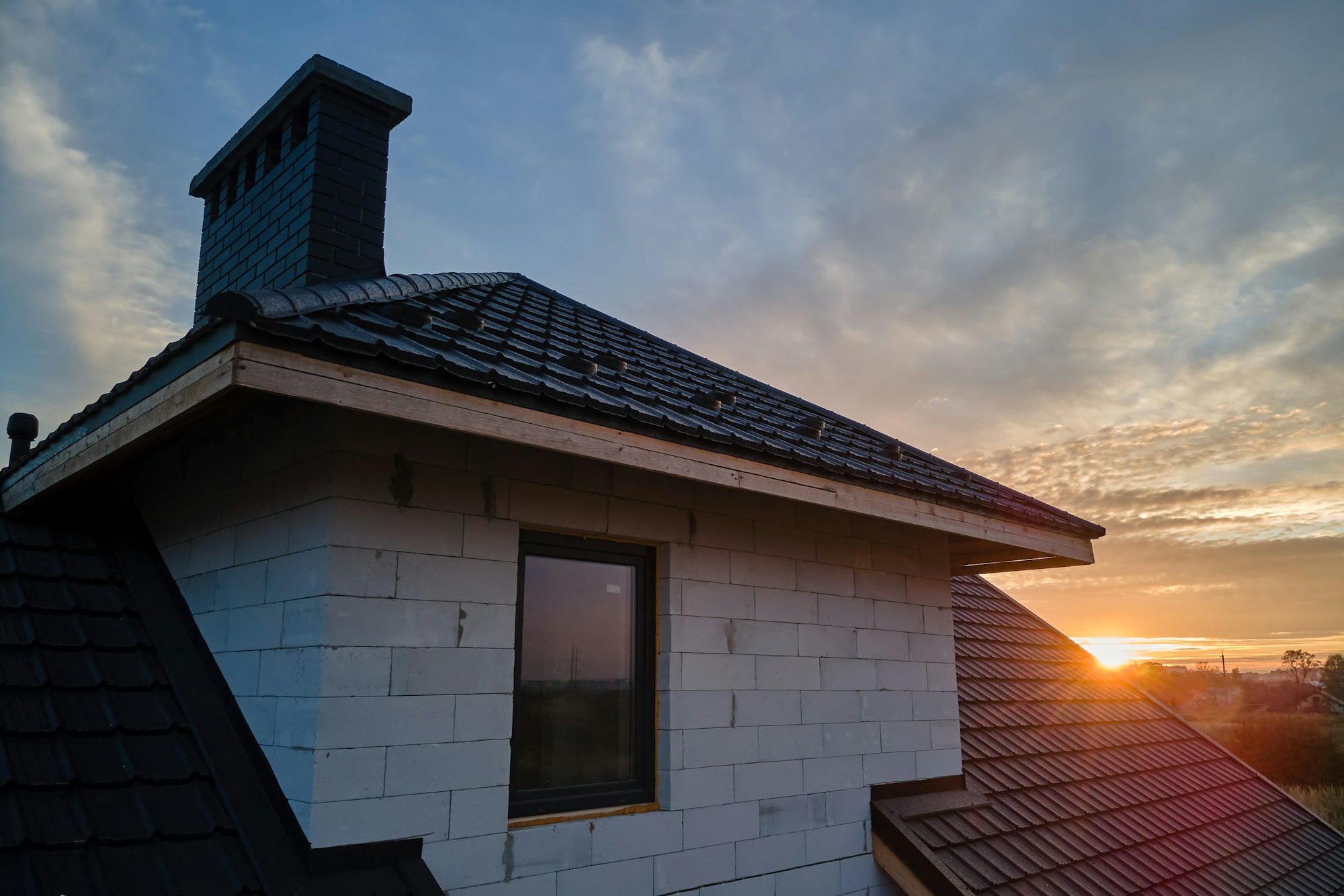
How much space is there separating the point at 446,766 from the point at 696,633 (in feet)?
4.93

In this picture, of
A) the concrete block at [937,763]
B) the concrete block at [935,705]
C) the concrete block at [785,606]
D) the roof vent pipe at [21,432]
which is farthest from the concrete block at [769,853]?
the roof vent pipe at [21,432]

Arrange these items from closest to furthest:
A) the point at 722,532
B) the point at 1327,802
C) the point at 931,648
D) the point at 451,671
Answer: the point at 451,671, the point at 722,532, the point at 931,648, the point at 1327,802

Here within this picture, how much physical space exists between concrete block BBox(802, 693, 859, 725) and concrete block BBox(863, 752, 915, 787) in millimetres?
321

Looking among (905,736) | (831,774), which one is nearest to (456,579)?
(831,774)

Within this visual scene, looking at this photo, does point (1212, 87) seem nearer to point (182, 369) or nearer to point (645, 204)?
point (645, 204)

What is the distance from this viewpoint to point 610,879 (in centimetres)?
364

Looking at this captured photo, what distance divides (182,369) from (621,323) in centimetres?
485

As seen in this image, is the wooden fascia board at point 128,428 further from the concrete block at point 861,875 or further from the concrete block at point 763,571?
the concrete block at point 861,875

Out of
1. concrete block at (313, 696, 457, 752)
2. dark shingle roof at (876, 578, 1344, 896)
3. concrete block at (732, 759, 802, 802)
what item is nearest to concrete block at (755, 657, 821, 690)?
concrete block at (732, 759, 802, 802)

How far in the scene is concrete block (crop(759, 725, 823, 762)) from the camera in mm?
4484

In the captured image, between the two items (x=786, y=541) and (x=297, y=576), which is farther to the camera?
(x=786, y=541)

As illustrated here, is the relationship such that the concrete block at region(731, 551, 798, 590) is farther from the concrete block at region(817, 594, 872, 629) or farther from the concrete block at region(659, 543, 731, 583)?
the concrete block at region(817, 594, 872, 629)

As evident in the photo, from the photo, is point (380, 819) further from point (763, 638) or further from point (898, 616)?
point (898, 616)

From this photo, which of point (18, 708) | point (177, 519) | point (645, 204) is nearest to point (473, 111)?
point (645, 204)
